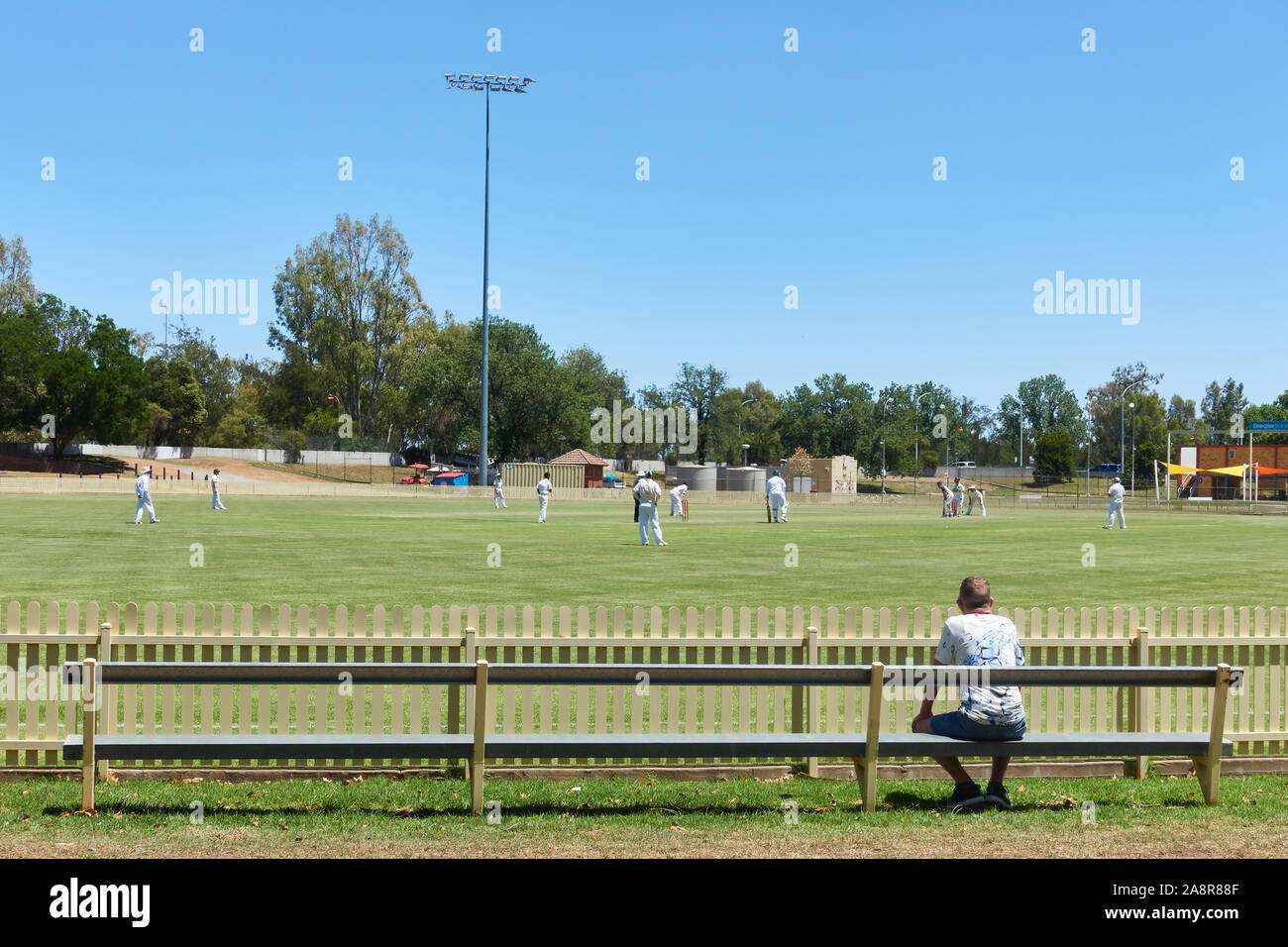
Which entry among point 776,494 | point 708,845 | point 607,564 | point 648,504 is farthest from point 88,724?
point 776,494

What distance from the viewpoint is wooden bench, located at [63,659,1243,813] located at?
21.0 feet

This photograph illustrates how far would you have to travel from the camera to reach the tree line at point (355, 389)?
316 ft

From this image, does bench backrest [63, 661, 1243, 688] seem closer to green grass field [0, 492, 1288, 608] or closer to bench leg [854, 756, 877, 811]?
bench leg [854, 756, 877, 811]

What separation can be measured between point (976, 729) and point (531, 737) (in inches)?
101

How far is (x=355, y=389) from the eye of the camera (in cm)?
11625

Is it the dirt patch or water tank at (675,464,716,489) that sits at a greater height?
water tank at (675,464,716,489)

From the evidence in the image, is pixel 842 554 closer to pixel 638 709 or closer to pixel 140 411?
pixel 638 709

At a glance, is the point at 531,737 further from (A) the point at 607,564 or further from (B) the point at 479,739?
(A) the point at 607,564

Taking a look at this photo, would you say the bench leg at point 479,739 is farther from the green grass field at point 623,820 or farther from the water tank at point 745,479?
the water tank at point 745,479

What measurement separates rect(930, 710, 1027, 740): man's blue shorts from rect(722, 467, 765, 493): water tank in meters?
76.9

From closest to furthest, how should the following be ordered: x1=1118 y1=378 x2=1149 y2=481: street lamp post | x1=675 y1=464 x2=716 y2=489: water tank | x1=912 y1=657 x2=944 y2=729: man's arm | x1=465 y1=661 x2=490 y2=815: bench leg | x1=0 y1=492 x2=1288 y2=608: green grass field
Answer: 1. x1=465 y1=661 x2=490 y2=815: bench leg
2. x1=912 y1=657 x2=944 y2=729: man's arm
3. x1=0 y1=492 x2=1288 y2=608: green grass field
4. x1=1118 y1=378 x2=1149 y2=481: street lamp post
5. x1=675 y1=464 x2=716 y2=489: water tank

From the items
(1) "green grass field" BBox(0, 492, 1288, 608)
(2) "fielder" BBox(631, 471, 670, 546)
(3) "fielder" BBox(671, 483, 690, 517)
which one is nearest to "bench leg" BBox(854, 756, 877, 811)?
(1) "green grass field" BBox(0, 492, 1288, 608)

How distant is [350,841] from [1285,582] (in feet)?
60.4
